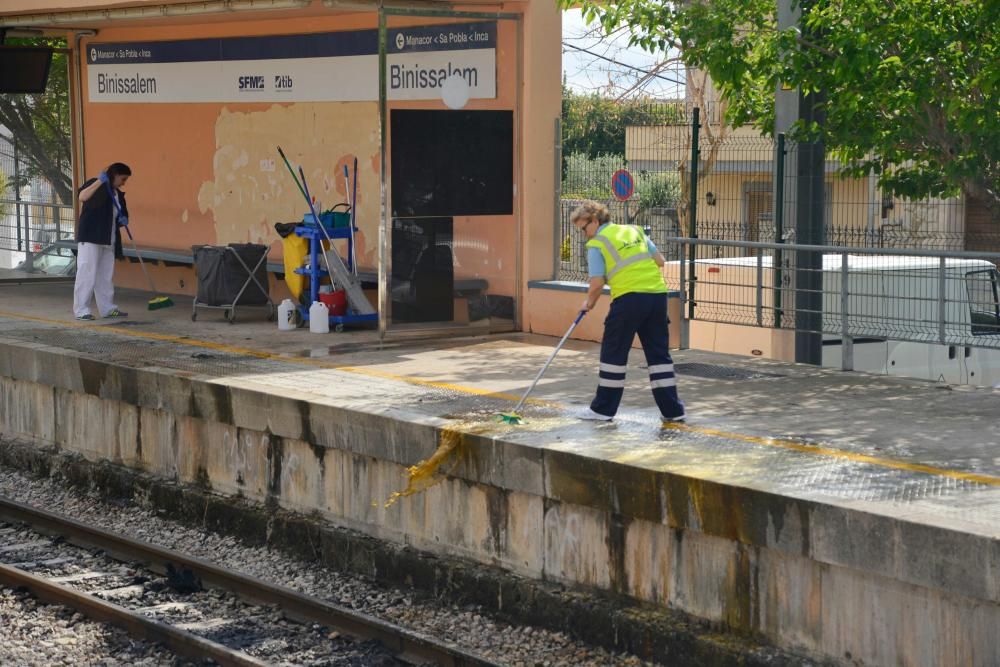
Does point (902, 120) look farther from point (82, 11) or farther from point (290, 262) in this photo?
point (82, 11)

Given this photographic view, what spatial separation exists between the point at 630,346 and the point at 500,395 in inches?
65.2

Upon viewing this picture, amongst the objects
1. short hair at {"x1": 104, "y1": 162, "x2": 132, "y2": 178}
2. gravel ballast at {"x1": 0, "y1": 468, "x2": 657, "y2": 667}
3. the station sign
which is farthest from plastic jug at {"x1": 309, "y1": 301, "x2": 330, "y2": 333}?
gravel ballast at {"x1": 0, "y1": 468, "x2": 657, "y2": 667}

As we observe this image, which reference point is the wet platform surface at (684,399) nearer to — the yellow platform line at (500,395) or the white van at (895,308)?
the yellow platform line at (500,395)

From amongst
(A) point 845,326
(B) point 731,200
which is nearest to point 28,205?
(B) point 731,200

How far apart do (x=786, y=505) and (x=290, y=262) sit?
28.7 feet

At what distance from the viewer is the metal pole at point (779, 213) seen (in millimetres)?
12984

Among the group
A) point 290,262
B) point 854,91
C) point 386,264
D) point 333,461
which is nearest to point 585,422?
point 333,461

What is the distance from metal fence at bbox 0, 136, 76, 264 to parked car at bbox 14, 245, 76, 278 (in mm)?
107

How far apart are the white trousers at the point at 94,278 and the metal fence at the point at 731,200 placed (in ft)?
16.3

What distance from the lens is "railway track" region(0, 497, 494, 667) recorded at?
877cm

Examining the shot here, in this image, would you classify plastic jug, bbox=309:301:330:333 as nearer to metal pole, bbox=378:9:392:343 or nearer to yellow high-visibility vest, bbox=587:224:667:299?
metal pole, bbox=378:9:392:343

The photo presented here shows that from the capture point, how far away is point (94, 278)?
53.1 feet

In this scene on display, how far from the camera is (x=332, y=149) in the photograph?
1666 centimetres

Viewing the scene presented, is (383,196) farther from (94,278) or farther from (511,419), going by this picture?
(511,419)
